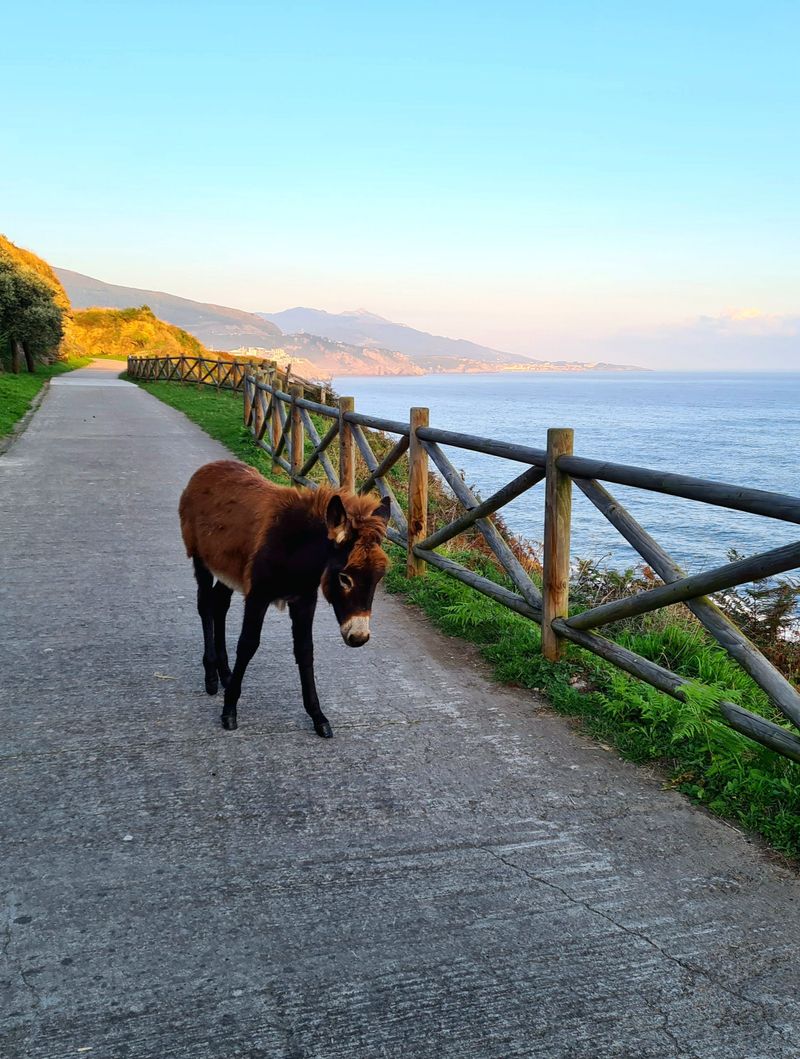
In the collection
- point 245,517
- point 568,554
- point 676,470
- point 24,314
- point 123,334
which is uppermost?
point 123,334

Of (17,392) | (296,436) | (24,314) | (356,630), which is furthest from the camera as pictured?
(24,314)

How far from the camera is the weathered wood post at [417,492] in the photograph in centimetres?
771

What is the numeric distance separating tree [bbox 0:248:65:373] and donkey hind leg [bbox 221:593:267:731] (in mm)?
30791

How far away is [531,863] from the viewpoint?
128 inches

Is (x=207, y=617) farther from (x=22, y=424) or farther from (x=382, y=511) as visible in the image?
(x=22, y=424)

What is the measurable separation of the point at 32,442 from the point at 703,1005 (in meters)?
15.4

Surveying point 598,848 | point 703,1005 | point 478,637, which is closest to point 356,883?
point 598,848

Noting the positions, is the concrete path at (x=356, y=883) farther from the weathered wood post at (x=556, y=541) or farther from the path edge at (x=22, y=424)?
the path edge at (x=22, y=424)

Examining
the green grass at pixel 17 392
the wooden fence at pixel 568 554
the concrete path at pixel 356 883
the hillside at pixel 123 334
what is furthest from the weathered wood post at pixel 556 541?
the hillside at pixel 123 334

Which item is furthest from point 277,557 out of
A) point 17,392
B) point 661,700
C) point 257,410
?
point 17,392

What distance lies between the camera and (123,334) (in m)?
69.1

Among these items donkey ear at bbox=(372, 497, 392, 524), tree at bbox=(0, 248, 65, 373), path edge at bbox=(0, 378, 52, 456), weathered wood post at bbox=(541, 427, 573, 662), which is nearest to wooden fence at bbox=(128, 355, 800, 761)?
weathered wood post at bbox=(541, 427, 573, 662)

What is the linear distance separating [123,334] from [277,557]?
7066 centimetres

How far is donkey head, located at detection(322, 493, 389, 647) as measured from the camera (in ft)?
12.5
